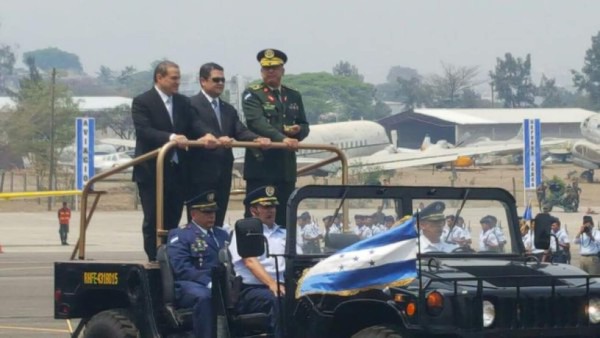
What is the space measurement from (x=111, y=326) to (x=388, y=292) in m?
2.53

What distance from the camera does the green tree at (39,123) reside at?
7944 centimetres

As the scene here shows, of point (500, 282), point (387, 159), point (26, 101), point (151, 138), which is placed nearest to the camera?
point (500, 282)

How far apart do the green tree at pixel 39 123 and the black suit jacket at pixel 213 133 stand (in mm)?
67152

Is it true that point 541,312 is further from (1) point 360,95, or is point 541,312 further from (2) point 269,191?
(1) point 360,95

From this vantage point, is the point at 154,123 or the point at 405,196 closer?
the point at 405,196

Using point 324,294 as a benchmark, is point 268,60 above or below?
above

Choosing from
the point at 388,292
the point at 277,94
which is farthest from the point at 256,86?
the point at 388,292

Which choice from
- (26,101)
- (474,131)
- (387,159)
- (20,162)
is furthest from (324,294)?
(474,131)

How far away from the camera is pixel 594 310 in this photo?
866 cm

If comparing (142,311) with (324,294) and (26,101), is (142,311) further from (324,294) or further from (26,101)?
(26,101)

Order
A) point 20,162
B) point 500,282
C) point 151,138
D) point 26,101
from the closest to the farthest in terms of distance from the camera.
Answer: point 500,282 → point 151,138 → point 26,101 → point 20,162

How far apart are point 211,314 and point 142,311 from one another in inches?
28.5

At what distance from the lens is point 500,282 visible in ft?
28.0

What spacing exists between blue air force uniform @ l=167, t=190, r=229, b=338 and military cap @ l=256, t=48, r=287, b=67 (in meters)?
1.10
